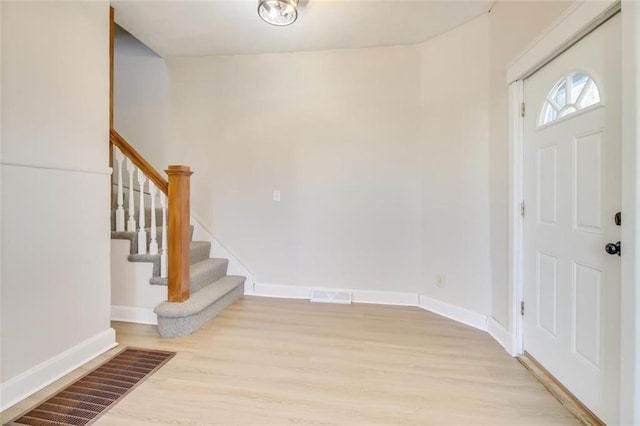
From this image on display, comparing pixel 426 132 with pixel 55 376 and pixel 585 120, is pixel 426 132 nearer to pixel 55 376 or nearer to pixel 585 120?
pixel 585 120

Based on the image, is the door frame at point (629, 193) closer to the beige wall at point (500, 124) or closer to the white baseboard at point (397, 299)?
the beige wall at point (500, 124)

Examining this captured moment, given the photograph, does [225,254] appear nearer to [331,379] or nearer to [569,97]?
[331,379]

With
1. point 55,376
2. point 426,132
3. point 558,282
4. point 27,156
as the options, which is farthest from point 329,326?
point 27,156

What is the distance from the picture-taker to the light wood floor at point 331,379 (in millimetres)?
1561

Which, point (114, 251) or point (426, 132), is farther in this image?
point (426, 132)

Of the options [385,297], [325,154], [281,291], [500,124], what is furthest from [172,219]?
[500,124]

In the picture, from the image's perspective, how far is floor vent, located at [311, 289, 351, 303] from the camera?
131 inches

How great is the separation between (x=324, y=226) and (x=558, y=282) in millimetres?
2069

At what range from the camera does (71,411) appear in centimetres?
158

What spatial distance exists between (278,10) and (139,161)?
161 centimetres

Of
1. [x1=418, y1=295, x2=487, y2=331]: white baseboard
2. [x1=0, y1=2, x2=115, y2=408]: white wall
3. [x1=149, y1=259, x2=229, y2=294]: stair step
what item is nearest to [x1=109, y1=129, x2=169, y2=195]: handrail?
[x1=0, y1=2, x2=115, y2=408]: white wall

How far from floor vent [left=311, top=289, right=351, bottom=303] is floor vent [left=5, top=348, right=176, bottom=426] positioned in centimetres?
153

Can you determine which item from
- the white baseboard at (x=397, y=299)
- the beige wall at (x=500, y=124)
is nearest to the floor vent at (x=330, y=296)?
the white baseboard at (x=397, y=299)

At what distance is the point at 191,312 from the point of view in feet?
8.04
